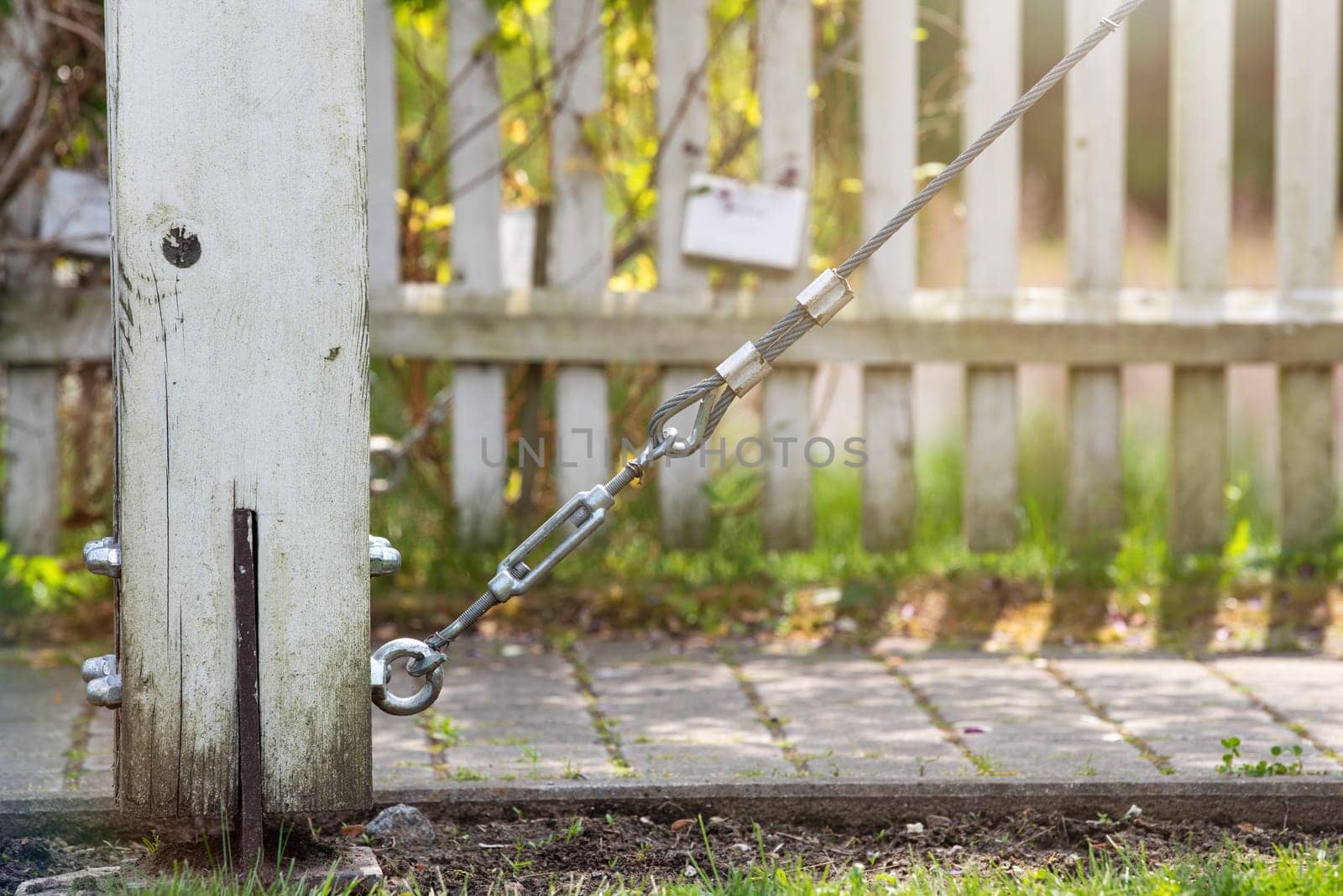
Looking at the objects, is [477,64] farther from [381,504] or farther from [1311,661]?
[1311,661]

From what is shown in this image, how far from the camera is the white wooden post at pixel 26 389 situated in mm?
3965

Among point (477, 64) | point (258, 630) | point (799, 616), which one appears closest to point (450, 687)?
point (799, 616)

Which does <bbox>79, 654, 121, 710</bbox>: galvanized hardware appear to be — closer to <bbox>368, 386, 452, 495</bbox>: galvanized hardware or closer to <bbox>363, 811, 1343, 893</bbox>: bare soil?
<bbox>363, 811, 1343, 893</bbox>: bare soil

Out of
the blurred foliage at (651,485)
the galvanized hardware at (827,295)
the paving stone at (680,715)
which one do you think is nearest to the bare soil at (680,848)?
the paving stone at (680,715)

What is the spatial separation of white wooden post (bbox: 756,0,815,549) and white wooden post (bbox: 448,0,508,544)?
75 centimetres

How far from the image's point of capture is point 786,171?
13.7ft

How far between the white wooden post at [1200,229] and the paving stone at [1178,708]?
86 cm

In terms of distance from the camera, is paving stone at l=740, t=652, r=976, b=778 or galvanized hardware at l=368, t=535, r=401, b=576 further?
paving stone at l=740, t=652, r=976, b=778

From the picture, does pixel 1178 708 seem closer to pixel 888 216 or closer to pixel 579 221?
pixel 888 216

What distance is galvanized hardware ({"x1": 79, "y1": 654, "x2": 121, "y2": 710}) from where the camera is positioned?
2.06 m

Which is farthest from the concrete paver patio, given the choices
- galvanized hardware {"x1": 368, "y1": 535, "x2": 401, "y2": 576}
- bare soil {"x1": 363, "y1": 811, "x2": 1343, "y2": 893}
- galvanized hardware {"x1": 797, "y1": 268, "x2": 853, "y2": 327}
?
galvanized hardware {"x1": 797, "y1": 268, "x2": 853, "y2": 327}

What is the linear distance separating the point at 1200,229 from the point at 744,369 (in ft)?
8.27

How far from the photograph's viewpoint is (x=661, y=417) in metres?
2.17

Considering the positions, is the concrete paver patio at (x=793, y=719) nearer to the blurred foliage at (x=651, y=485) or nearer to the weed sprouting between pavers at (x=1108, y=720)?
the weed sprouting between pavers at (x=1108, y=720)
